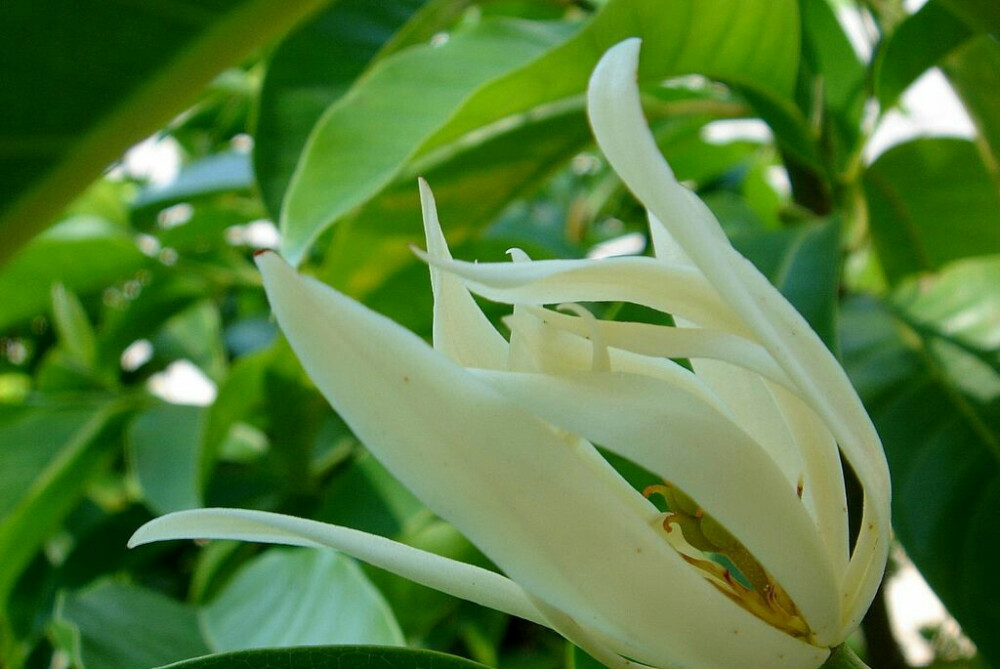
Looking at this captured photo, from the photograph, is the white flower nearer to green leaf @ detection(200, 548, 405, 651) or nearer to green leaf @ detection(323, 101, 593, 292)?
green leaf @ detection(200, 548, 405, 651)

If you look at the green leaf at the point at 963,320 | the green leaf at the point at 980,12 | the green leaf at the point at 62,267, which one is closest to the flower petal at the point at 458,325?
the green leaf at the point at 980,12

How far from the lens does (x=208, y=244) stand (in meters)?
0.99

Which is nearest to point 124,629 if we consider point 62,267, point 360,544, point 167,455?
point 167,455

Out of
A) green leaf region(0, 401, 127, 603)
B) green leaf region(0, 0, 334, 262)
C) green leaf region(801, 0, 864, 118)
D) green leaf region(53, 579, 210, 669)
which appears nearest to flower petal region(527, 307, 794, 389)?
green leaf region(0, 0, 334, 262)

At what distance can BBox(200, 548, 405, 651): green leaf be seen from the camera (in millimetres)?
428

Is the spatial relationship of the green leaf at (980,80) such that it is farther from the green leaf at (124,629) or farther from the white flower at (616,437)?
the green leaf at (124,629)

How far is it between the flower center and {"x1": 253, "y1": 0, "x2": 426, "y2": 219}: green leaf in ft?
1.12

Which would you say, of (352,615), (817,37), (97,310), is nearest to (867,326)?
(817,37)

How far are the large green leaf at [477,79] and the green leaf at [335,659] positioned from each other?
0.56ft

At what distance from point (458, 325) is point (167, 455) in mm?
592

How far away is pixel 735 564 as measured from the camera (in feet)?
0.85

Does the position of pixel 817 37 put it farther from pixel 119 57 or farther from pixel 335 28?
pixel 119 57

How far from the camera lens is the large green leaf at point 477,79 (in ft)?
1.37

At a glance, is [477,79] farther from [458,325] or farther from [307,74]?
[458,325]
